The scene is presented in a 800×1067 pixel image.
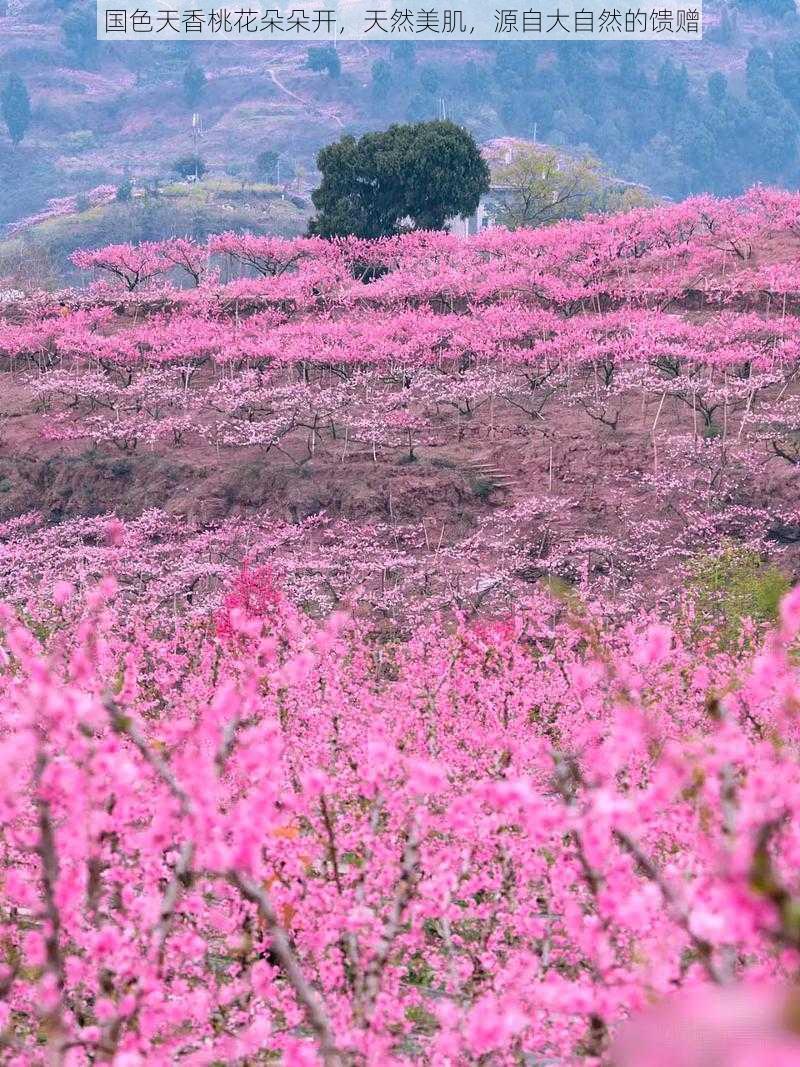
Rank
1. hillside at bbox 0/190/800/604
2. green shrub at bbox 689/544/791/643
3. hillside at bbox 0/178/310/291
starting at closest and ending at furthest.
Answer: green shrub at bbox 689/544/791/643
hillside at bbox 0/190/800/604
hillside at bbox 0/178/310/291

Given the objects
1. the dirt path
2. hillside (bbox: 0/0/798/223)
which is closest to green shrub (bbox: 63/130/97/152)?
hillside (bbox: 0/0/798/223)

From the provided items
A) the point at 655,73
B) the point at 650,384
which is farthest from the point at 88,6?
the point at 650,384

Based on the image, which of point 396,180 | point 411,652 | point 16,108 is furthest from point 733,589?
point 16,108

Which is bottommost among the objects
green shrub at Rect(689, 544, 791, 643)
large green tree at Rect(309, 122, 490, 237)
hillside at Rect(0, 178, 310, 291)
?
hillside at Rect(0, 178, 310, 291)

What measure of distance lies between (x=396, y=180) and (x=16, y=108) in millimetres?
102909

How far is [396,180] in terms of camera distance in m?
46.3

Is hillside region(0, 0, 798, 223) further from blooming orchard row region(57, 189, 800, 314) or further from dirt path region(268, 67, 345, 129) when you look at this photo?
blooming orchard row region(57, 189, 800, 314)

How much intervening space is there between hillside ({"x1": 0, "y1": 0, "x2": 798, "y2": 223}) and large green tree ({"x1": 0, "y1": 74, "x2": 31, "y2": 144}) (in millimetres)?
2046

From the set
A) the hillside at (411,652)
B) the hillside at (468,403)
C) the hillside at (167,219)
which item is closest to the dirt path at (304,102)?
the hillside at (167,219)

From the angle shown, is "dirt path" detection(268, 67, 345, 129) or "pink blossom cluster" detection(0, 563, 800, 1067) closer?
"pink blossom cluster" detection(0, 563, 800, 1067)

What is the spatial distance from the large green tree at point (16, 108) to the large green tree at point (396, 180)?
101 meters

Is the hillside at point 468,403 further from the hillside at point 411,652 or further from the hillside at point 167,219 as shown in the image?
the hillside at point 167,219

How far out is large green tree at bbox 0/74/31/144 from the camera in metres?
136

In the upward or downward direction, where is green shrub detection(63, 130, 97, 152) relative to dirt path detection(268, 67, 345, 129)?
downward
